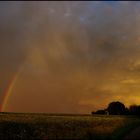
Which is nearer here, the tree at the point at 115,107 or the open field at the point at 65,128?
the open field at the point at 65,128

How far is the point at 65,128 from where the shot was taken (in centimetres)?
6031

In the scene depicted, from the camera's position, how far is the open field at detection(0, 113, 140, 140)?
57.0 meters

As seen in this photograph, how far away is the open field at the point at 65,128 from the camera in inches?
2243

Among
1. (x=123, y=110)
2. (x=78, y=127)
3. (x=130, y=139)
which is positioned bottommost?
(x=130, y=139)

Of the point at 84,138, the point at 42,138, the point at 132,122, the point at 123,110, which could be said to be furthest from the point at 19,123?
the point at 123,110

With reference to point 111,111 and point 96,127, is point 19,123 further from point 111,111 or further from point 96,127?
point 111,111

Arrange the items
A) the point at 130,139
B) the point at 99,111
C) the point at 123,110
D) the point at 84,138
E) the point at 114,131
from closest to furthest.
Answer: the point at 130,139, the point at 84,138, the point at 114,131, the point at 123,110, the point at 99,111

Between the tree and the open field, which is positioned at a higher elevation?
the tree

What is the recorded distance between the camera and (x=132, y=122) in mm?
65250

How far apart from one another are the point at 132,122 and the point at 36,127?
1529 cm

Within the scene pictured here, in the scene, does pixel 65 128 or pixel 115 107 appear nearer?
pixel 65 128

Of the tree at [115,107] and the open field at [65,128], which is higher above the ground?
the tree at [115,107]

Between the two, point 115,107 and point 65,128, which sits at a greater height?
point 115,107

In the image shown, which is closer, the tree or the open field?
the open field
